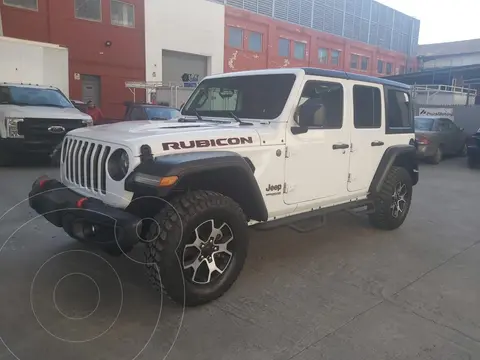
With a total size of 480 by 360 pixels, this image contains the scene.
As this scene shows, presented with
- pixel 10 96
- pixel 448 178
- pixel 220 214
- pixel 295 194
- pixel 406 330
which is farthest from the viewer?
pixel 448 178

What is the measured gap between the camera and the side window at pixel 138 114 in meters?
11.1

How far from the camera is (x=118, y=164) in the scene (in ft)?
10.3

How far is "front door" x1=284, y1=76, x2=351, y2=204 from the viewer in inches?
151

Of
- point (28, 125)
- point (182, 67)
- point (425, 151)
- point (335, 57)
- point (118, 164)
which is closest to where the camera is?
point (118, 164)

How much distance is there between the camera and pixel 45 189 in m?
3.61

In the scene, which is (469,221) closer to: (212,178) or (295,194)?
(295,194)

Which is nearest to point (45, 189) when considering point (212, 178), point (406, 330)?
point (212, 178)

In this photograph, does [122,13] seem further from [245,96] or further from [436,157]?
[245,96]

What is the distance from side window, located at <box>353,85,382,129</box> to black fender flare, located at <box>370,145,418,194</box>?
421mm

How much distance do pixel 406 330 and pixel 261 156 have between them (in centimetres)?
174

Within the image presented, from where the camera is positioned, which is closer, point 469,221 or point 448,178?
point 469,221

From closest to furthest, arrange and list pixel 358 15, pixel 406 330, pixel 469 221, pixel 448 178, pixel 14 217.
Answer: pixel 406 330 → pixel 14 217 → pixel 469 221 → pixel 448 178 → pixel 358 15

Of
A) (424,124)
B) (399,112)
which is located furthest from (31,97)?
(424,124)

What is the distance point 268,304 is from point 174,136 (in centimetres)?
151
